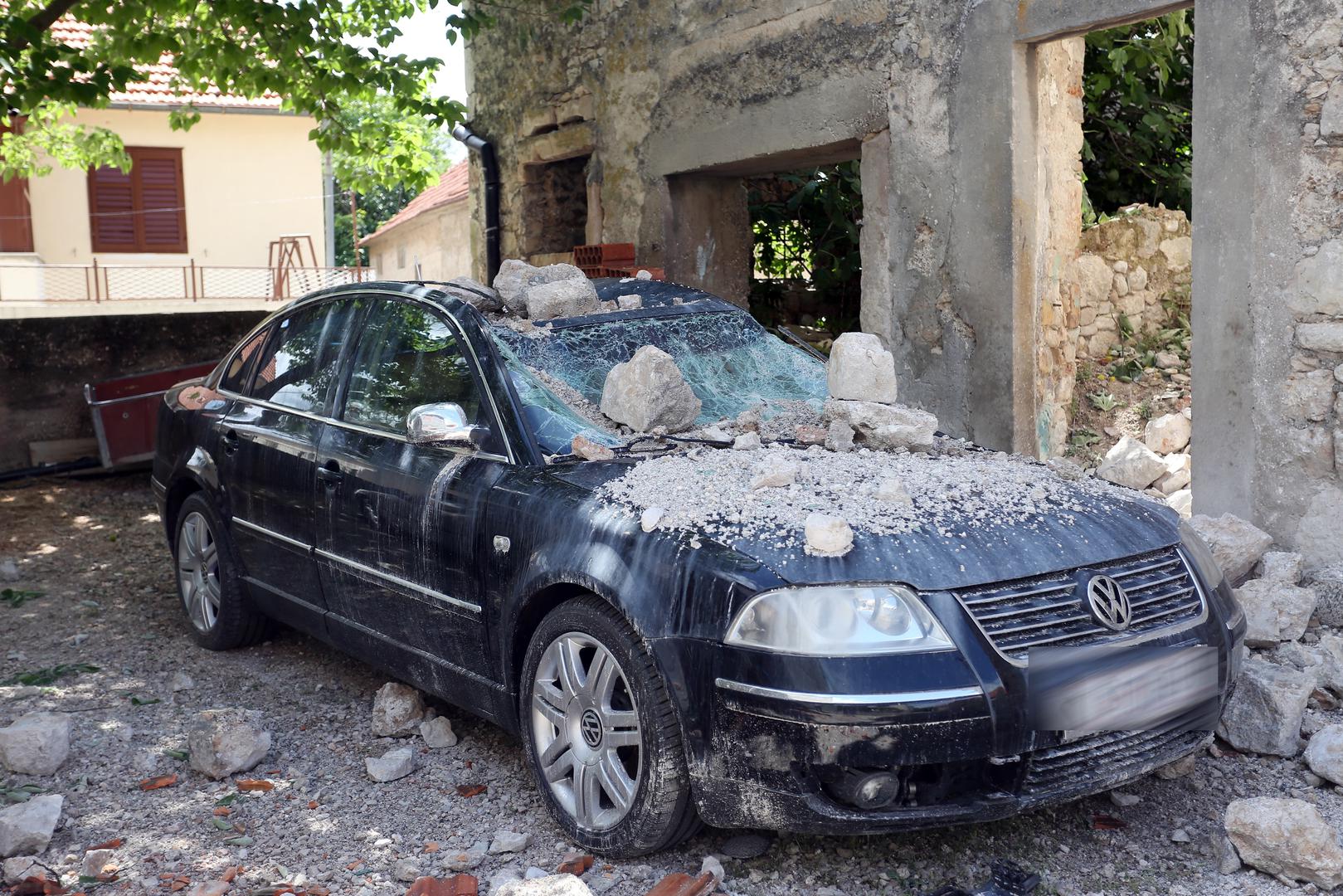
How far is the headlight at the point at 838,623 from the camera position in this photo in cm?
281

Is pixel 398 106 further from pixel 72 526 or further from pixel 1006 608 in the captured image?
pixel 1006 608

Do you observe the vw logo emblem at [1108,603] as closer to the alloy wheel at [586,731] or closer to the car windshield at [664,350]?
the alloy wheel at [586,731]

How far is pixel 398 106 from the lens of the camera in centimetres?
985

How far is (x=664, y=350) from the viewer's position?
4.43m

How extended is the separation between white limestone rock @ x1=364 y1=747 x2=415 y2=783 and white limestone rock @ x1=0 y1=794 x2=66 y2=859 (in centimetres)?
90

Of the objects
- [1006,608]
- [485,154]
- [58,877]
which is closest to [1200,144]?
[1006,608]

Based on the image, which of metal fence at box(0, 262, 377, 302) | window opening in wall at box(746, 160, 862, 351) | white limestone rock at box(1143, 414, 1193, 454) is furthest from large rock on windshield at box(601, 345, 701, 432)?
metal fence at box(0, 262, 377, 302)

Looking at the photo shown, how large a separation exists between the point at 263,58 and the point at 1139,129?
7.23 meters

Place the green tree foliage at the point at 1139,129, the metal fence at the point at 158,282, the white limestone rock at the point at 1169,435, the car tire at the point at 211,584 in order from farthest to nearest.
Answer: the metal fence at the point at 158,282 < the green tree foliage at the point at 1139,129 < the white limestone rock at the point at 1169,435 < the car tire at the point at 211,584

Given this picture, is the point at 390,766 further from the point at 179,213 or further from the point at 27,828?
the point at 179,213

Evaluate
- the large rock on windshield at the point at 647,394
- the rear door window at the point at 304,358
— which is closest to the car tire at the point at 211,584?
the rear door window at the point at 304,358

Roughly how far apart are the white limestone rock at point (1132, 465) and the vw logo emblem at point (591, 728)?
4.23 metres

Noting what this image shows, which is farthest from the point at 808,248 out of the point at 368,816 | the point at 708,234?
the point at 368,816

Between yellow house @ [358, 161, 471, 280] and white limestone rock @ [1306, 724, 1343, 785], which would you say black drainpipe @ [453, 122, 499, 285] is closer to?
white limestone rock @ [1306, 724, 1343, 785]
